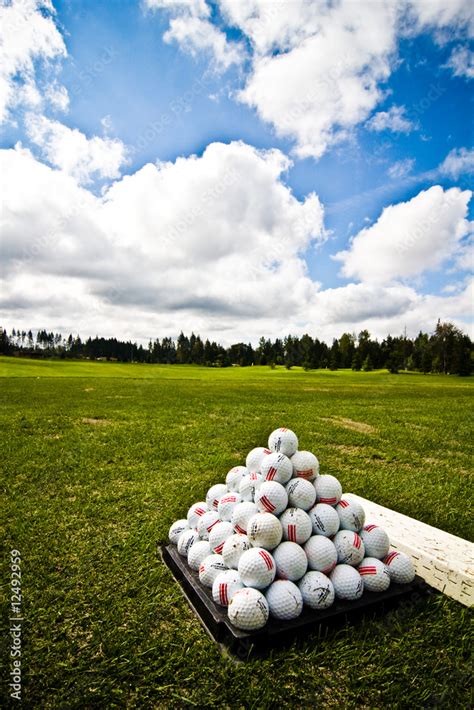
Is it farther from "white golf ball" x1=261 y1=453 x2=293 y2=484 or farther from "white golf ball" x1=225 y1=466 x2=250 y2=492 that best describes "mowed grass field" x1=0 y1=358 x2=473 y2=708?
"white golf ball" x1=261 y1=453 x2=293 y2=484

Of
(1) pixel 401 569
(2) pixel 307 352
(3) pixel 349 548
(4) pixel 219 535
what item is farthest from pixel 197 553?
(2) pixel 307 352

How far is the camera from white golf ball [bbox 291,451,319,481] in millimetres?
4102

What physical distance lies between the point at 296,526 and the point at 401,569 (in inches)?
43.2

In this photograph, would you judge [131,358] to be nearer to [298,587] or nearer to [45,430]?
[45,430]

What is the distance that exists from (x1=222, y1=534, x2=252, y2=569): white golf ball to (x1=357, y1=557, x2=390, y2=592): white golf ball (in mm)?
1125

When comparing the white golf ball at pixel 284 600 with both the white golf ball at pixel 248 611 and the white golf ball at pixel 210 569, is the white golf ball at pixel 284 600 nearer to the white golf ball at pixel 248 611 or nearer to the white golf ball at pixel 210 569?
the white golf ball at pixel 248 611

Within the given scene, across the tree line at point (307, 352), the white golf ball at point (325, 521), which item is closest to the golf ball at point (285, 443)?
the white golf ball at point (325, 521)

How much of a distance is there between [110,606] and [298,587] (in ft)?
5.57

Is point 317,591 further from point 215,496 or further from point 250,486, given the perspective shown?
point 215,496

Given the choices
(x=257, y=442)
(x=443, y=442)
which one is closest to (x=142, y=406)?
(x=257, y=442)

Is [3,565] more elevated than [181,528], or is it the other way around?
[181,528]

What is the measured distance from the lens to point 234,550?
142 inches

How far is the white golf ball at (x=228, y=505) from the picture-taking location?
4.18 metres

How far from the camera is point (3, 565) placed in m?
4.15
